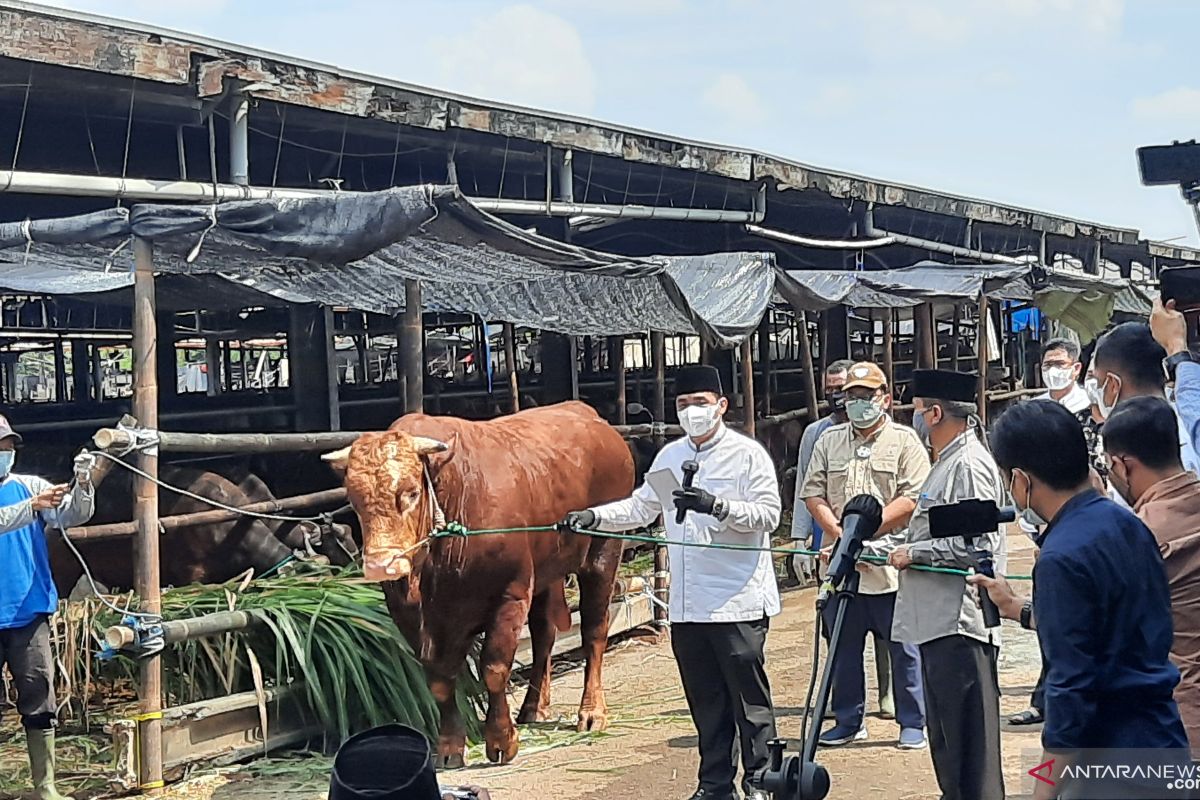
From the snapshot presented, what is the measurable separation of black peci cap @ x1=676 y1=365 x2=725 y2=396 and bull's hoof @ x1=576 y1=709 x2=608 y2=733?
233 cm

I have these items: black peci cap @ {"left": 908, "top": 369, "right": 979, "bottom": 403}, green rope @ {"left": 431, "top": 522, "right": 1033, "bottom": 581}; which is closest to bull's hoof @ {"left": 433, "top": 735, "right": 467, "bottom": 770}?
green rope @ {"left": 431, "top": 522, "right": 1033, "bottom": 581}

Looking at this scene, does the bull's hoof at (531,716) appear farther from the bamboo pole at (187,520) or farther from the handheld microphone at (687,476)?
the handheld microphone at (687,476)

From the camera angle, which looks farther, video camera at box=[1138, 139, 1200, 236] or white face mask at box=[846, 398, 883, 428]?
white face mask at box=[846, 398, 883, 428]

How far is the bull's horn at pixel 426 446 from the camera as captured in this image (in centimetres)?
614

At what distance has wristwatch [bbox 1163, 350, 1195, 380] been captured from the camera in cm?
446

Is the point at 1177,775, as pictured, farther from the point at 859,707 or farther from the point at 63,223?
the point at 63,223

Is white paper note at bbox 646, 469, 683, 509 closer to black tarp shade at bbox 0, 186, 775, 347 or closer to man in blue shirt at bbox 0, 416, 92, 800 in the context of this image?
black tarp shade at bbox 0, 186, 775, 347

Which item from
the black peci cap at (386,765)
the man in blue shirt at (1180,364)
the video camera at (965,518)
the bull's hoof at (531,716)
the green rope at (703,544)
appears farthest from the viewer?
the bull's hoof at (531,716)

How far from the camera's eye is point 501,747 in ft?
21.4

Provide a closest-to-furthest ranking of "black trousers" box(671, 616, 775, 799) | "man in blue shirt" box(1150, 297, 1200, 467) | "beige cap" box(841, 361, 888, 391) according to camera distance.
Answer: "man in blue shirt" box(1150, 297, 1200, 467)
"black trousers" box(671, 616, 775, 799)
"beige cap" box(841, 361, 888, 391)

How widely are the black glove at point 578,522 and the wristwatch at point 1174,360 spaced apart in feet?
8.02

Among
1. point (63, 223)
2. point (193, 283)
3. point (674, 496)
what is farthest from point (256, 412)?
point (674, 496)

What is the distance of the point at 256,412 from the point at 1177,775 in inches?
377

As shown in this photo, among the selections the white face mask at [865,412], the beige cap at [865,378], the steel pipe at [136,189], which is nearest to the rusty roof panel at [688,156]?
the steel pipe at [136,189]
